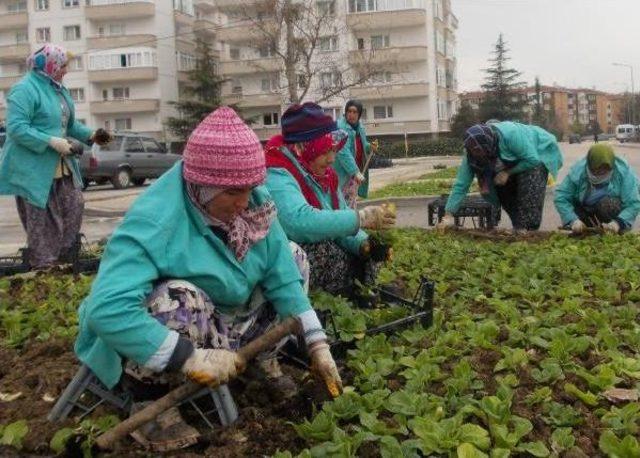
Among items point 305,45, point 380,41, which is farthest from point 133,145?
point 380,41

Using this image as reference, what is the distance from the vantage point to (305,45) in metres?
38.2

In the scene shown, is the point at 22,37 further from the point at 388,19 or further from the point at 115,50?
the point at 388,19

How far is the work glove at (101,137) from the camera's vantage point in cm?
573

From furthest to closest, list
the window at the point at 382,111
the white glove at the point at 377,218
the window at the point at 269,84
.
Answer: the window at the point at 269,84, the window at the point at 382,111, the white glove at the point at 377,218

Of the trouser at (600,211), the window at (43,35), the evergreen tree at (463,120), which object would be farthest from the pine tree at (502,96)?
the trouser at (600,211)

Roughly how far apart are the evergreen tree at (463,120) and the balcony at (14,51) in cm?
3001

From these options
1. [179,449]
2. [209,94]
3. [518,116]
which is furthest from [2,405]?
[518,116]

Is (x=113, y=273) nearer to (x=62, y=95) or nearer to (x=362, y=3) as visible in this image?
(x=62, y=95)

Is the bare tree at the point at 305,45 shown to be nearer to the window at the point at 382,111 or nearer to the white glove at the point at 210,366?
the window at the point at 382,111

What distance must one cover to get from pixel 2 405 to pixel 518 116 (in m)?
62.7

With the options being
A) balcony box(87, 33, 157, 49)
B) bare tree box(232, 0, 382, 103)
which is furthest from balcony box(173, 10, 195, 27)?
bare tree box(232, 0, 382, 103)

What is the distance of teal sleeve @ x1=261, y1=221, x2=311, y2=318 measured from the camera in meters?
2.69

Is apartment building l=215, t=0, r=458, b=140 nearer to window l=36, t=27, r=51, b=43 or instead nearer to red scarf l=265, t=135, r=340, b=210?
window l=36, t=27, r=51, b=43

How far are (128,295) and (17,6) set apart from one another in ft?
194
